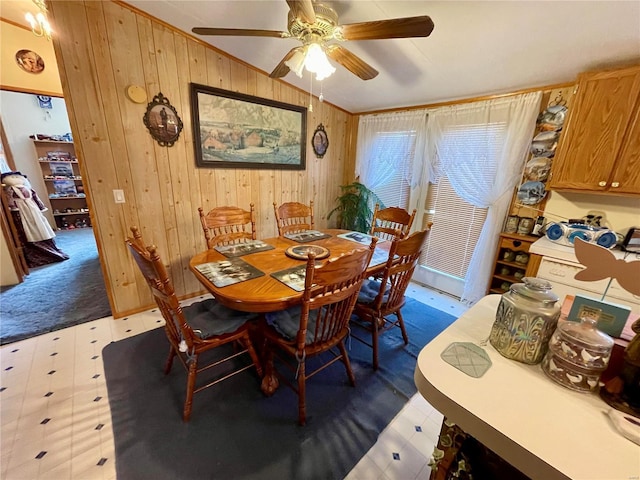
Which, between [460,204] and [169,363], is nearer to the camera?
[169,363]

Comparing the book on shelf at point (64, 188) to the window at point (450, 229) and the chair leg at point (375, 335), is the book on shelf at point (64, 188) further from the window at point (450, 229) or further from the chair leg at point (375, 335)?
the window at point (450, 229)

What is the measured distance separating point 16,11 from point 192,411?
4.14m

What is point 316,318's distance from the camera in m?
1.55

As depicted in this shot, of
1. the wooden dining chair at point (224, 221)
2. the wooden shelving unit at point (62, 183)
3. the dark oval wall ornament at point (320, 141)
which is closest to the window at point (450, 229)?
the dark oval wall ornament at point (320, 141)

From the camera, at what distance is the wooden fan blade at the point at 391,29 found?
1250 millimetres

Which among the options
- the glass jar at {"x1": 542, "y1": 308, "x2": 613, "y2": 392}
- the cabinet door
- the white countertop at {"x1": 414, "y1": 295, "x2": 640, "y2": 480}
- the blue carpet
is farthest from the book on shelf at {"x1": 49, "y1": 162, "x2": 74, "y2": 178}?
the cabinet door

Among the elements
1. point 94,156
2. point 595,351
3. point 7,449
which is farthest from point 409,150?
point 7,449

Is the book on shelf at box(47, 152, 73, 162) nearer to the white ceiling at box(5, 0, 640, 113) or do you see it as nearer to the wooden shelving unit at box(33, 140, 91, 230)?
the wooden shelving unit at box(33, 140, 91, 230)

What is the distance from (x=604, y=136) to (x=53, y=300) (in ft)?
16.8

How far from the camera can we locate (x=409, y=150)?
3.23 m

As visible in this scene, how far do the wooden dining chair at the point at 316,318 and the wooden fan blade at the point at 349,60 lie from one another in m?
1.28

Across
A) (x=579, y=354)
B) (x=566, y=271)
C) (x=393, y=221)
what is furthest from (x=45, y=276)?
(x=566, y=271)

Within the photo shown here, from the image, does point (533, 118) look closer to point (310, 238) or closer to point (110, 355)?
point (310, 238)

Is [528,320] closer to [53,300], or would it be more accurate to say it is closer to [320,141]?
[320,141]
